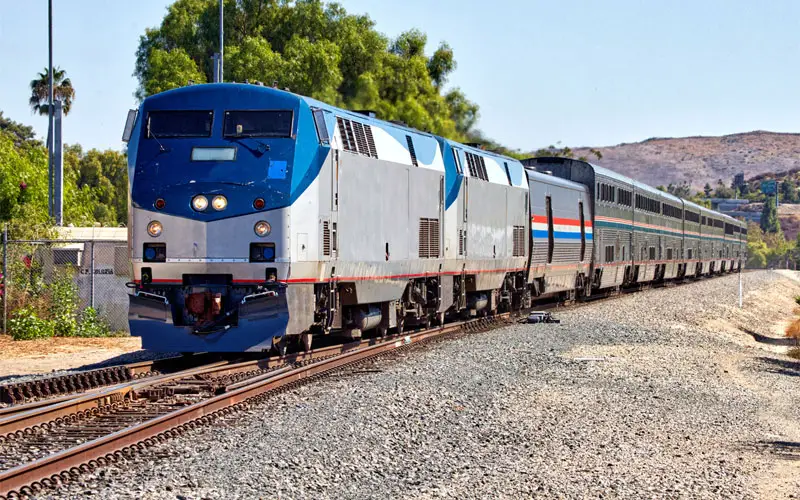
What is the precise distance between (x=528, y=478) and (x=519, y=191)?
1713 cm

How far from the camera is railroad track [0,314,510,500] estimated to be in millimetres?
7988

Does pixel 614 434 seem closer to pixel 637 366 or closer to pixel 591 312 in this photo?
pixel 637 366

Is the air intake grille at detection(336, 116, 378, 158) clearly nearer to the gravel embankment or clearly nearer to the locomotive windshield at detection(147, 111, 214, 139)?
the locomotive windshield at detection(147, 111, 214, 139)

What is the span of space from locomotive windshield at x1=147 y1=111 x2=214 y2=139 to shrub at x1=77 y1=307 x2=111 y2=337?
26.9ft

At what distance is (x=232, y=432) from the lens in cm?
982

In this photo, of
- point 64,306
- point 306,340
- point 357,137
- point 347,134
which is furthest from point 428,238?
point 64,306

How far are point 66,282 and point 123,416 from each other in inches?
466

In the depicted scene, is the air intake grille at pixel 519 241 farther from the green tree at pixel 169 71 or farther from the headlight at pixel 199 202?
the green tree at pixel 169 71

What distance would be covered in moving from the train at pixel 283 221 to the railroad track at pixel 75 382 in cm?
56

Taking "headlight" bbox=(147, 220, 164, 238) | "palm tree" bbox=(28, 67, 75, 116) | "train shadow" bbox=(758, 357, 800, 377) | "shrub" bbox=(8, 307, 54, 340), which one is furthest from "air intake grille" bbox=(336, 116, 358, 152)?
"palm tree" bbox=(28, 67, 75, 116)

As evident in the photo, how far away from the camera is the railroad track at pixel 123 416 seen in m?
7.99

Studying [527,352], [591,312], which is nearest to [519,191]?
[591,312]

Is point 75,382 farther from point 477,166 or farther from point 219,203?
point 477,166

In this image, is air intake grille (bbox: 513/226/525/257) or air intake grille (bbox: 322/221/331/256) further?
air intake grille (bbox: 513/226/525/257)
